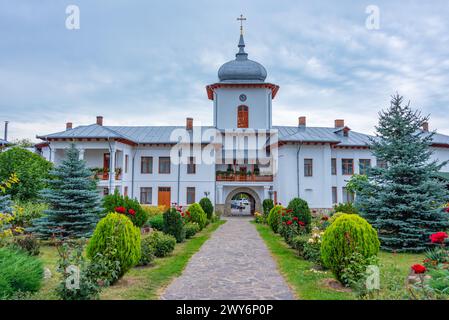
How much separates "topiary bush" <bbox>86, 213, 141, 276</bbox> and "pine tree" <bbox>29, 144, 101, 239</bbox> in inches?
254

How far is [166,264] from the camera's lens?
9.16 meters

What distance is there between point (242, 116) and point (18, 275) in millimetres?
24797

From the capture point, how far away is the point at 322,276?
25.0ft

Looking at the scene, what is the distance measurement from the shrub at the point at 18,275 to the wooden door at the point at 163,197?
20978mm

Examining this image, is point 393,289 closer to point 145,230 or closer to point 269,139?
point 145,230

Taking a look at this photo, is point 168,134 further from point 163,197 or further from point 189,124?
point 163,197

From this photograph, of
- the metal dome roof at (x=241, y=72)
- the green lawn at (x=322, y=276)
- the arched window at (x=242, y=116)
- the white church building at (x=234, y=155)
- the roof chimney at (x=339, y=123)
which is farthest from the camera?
the roof chimney at (x=339, y=123)

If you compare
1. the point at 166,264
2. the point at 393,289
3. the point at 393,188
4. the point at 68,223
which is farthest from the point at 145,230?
the point at 393,289

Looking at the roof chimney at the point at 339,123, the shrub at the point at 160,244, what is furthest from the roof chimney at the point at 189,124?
the shrub at the point at 160,244

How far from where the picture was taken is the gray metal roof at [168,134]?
2391 centimetres

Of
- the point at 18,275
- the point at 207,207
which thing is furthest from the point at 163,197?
the point at 18,275

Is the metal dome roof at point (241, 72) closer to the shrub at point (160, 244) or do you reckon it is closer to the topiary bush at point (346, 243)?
the shrub at point (160, 244)

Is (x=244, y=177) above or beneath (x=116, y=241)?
above

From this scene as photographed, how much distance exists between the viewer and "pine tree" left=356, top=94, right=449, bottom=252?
11219 millimetres
